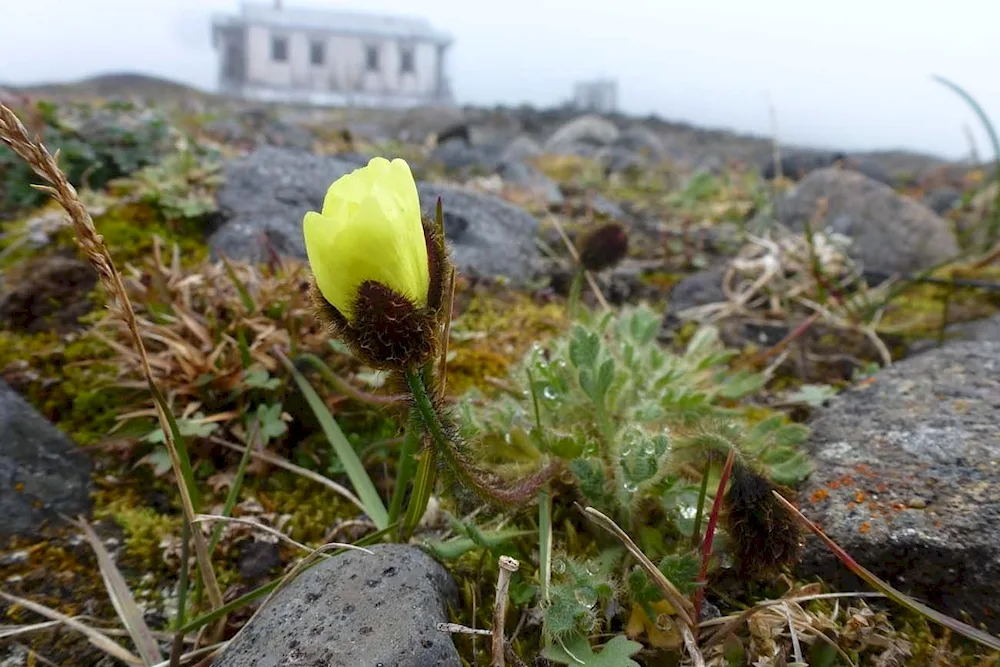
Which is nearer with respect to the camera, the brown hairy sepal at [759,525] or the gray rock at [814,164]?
the brown hairy sepal at [759,525]

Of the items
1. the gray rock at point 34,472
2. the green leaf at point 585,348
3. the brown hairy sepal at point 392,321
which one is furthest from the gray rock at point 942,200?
the gray rock at point 34,472

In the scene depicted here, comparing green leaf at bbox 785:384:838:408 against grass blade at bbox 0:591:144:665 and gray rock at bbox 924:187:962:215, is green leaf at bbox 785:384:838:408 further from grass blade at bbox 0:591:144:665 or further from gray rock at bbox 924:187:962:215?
gray rock at bbox 924:187:962:215

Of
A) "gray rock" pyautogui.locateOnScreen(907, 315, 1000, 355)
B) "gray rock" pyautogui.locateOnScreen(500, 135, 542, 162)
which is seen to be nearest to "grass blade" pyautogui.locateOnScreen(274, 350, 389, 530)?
"gray rock" pyautogui.locateOnScreen(907, 315, 1000, 355)

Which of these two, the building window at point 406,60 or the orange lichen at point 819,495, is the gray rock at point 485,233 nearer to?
the orange lichen at point 819,495

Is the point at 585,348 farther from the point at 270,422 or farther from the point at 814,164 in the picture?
the point at 814,164

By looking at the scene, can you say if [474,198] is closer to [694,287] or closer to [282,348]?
[694,287]

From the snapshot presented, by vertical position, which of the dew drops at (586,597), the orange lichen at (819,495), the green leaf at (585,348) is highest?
the green leaf at (585,348)

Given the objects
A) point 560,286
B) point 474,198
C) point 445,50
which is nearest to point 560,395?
point 560,286
